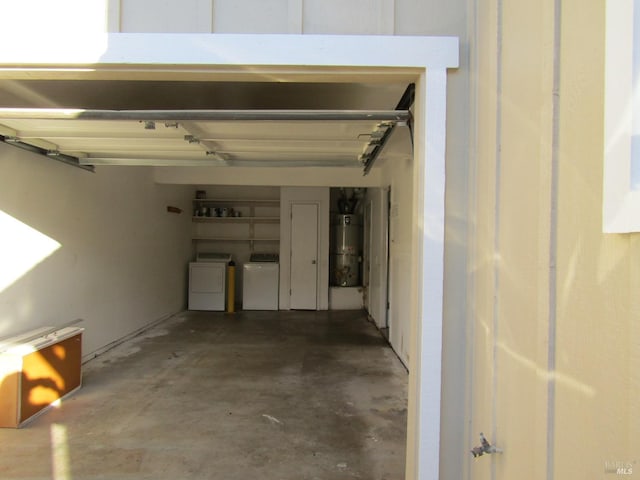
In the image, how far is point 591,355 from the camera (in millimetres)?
878

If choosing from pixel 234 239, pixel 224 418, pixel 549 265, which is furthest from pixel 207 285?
pixel 549 265

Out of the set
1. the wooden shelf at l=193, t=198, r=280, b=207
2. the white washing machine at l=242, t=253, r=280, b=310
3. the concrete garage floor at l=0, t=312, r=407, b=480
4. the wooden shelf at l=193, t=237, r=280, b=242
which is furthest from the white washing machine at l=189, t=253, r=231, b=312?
the concrete garage floor at l=0, t=312, r=407, b=480

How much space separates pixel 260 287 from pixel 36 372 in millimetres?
5176

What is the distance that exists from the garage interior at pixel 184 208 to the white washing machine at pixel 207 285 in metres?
0.26

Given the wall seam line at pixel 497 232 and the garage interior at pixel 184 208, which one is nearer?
the wall seam line at pixel 497 232

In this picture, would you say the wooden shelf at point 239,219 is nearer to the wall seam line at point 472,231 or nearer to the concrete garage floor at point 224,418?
the concrete garage floor at point 224,418

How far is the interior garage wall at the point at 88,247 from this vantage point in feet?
11.7

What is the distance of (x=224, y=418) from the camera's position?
10.5 ft

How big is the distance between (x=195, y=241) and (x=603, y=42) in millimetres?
8848

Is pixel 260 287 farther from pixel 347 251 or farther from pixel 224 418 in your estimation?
pixel 224 418

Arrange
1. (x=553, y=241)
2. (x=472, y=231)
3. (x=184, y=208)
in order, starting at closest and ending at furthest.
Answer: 1. (x=553, y=241)
2. (x=472, y=231)
3. (x=184, y=208)

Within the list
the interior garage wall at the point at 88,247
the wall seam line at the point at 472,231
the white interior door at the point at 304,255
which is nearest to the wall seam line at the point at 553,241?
the wall seam line at the point at 472,231

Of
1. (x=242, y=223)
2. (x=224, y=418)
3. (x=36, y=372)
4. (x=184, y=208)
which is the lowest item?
(x=224, y=418)

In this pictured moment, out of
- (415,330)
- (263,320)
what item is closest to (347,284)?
(263,320)
